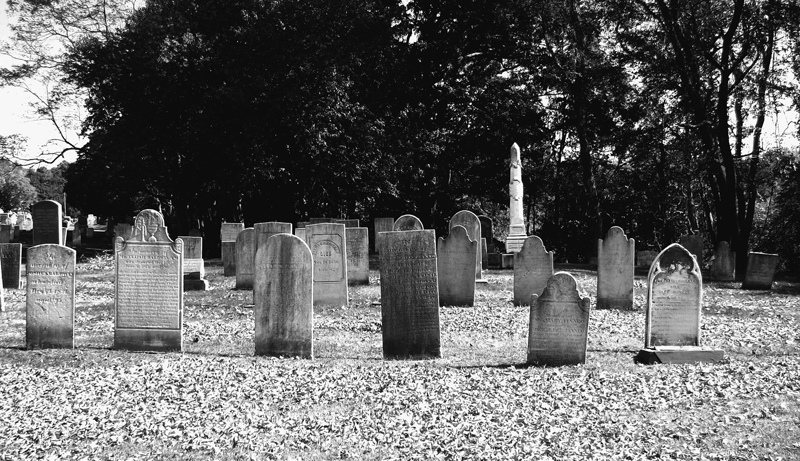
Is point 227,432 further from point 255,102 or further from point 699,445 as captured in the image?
point 255,102

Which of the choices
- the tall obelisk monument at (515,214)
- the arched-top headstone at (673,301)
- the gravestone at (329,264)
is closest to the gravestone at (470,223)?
the gravestone at (329,264)

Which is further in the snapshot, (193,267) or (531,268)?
(193,267)

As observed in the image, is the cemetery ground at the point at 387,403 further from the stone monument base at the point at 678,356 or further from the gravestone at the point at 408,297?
the gravestone at the point at 408,297

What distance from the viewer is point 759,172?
31.4m

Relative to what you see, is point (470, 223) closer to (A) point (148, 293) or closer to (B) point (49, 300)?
(A) point (148, 293)

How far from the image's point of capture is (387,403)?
713 cm

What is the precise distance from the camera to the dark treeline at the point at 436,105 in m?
26.3

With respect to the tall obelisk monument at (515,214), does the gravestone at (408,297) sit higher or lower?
lower

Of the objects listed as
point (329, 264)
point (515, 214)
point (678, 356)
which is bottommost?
point (678, 356)

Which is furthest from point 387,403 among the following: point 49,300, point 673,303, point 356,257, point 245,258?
point 356,257

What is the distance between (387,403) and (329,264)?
24.9 feet

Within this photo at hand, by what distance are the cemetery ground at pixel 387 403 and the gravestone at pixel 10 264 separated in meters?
6.50

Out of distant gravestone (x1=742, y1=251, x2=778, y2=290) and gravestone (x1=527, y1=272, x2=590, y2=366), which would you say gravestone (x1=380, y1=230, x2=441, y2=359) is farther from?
distant gravestone (x1=742, y1=251, x2=778, y2=290)

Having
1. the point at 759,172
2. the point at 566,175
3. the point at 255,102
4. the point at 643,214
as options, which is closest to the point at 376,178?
the point at 255,102
